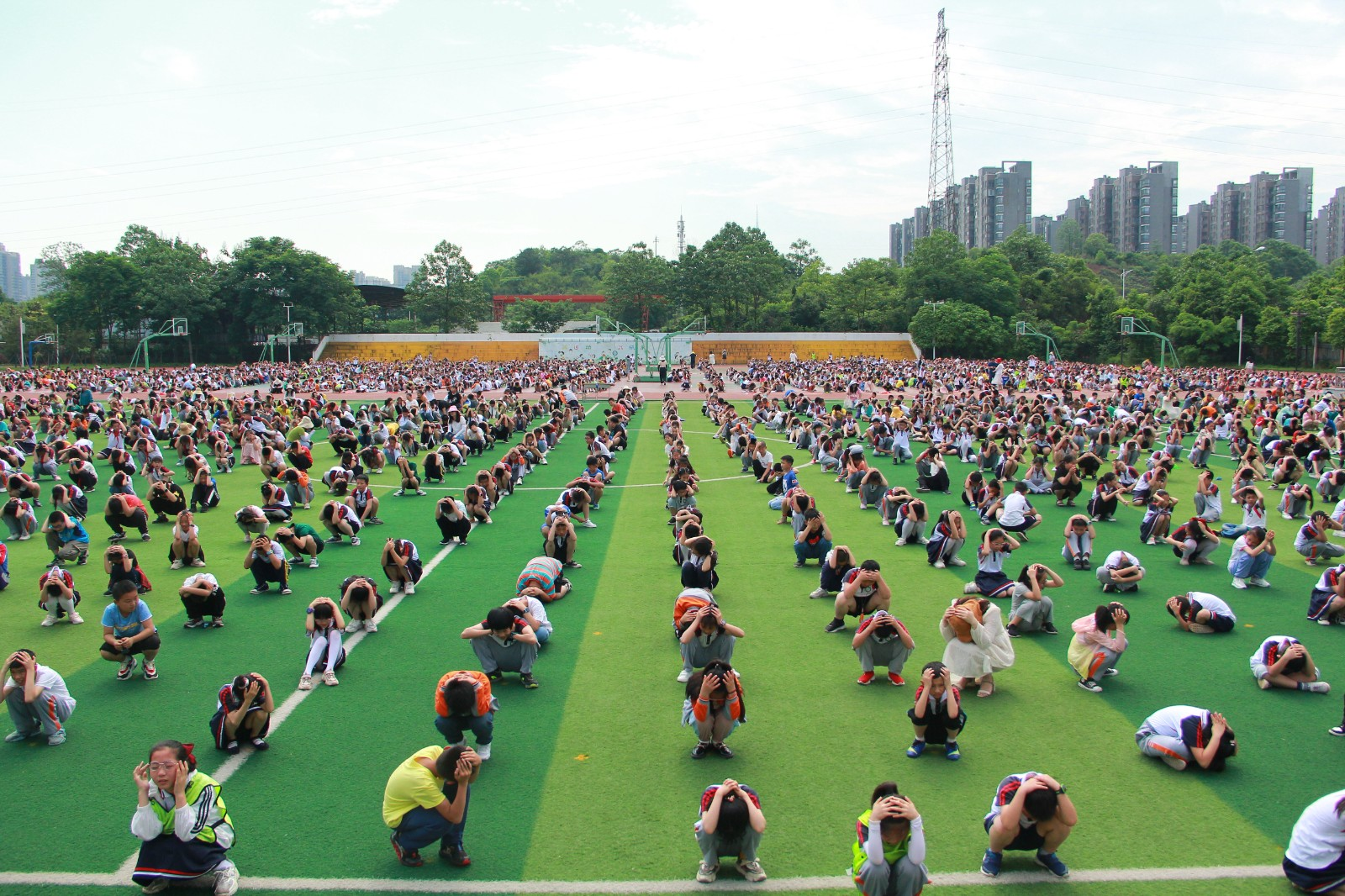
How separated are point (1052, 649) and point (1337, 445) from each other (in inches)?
845

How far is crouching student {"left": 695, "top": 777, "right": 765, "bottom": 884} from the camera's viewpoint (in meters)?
6.07

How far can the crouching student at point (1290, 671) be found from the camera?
30.8 ft

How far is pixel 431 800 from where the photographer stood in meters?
6.32

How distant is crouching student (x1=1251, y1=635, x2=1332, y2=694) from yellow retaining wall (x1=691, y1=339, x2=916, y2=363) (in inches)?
3198

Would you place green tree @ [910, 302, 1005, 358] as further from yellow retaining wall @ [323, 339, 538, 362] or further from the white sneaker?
the white sneaker

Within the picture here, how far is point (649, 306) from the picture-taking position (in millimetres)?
110875

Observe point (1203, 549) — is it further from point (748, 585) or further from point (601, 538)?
point (601, 538)

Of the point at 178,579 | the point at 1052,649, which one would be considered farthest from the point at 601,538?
the point at 1052,649

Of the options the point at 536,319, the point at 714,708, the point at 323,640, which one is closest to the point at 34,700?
the point at 323,640

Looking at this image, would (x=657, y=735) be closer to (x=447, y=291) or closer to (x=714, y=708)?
(x=714, y=708)

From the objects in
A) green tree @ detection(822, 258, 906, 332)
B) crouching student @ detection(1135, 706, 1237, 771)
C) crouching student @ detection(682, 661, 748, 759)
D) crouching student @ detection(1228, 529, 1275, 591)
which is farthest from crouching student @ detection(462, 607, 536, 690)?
green tree @ detection(822, 258, 906, 332)

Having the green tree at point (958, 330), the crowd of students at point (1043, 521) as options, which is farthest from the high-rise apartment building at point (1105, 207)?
the crowd of students at point (1043, 521)

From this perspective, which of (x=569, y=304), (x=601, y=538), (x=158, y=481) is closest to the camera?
(x=601, y=538)

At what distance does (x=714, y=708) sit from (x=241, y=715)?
4077 mm
